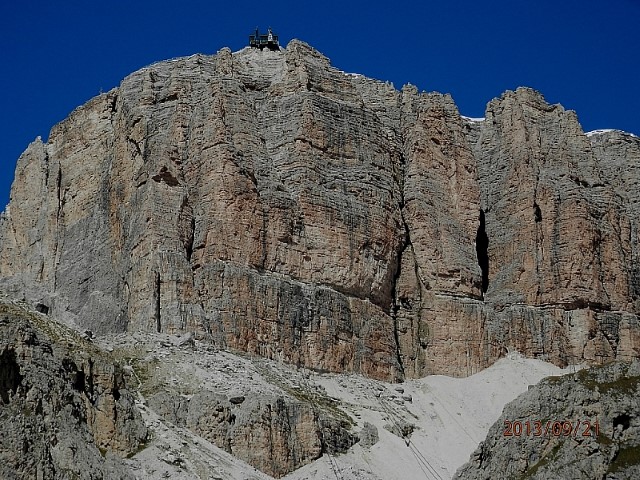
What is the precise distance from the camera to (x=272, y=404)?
277 feet

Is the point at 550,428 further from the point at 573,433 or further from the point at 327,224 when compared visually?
the point at 327,224

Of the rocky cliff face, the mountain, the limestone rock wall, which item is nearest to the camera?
the rocky cliff face

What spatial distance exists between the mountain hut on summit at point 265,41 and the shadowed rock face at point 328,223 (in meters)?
1.86

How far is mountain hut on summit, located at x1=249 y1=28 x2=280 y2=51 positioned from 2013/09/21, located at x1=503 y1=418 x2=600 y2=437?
184 ft

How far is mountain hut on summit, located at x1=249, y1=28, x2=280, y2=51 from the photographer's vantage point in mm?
113625

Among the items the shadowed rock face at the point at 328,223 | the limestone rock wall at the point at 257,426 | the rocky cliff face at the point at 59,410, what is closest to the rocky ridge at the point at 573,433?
the rocky cliff face at the point at 59,410

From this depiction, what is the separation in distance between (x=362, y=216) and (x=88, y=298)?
15.8 metres

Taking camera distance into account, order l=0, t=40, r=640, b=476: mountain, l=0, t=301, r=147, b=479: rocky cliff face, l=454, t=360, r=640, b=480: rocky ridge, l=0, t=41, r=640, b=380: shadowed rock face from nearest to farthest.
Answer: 1. l=454, t=360, r=640, b=480: rocky ridge
2. l=0, t=301, r=147, b=479: rocky cliff face
3. l=0, t=40, r=640, b=476: mountain
4. l=0, t=41, r=640, b=380: shadowed rock face

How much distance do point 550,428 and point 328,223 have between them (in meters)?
42.9

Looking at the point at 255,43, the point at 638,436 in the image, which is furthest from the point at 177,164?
the point at 638,436

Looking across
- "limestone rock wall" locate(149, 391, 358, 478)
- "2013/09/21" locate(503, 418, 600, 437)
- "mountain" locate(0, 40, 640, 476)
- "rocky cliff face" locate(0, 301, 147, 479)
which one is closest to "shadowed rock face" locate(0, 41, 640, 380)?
"mountain" locate(0, 40, 640, 476)

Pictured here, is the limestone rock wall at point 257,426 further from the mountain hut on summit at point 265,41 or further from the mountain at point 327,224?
the mountain hut on summit at point 265,41

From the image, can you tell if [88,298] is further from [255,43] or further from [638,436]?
[638,436]

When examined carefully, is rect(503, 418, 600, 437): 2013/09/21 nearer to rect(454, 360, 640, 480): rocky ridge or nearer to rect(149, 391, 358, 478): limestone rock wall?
rect(454, 360, 640, 480): rocky ridge
